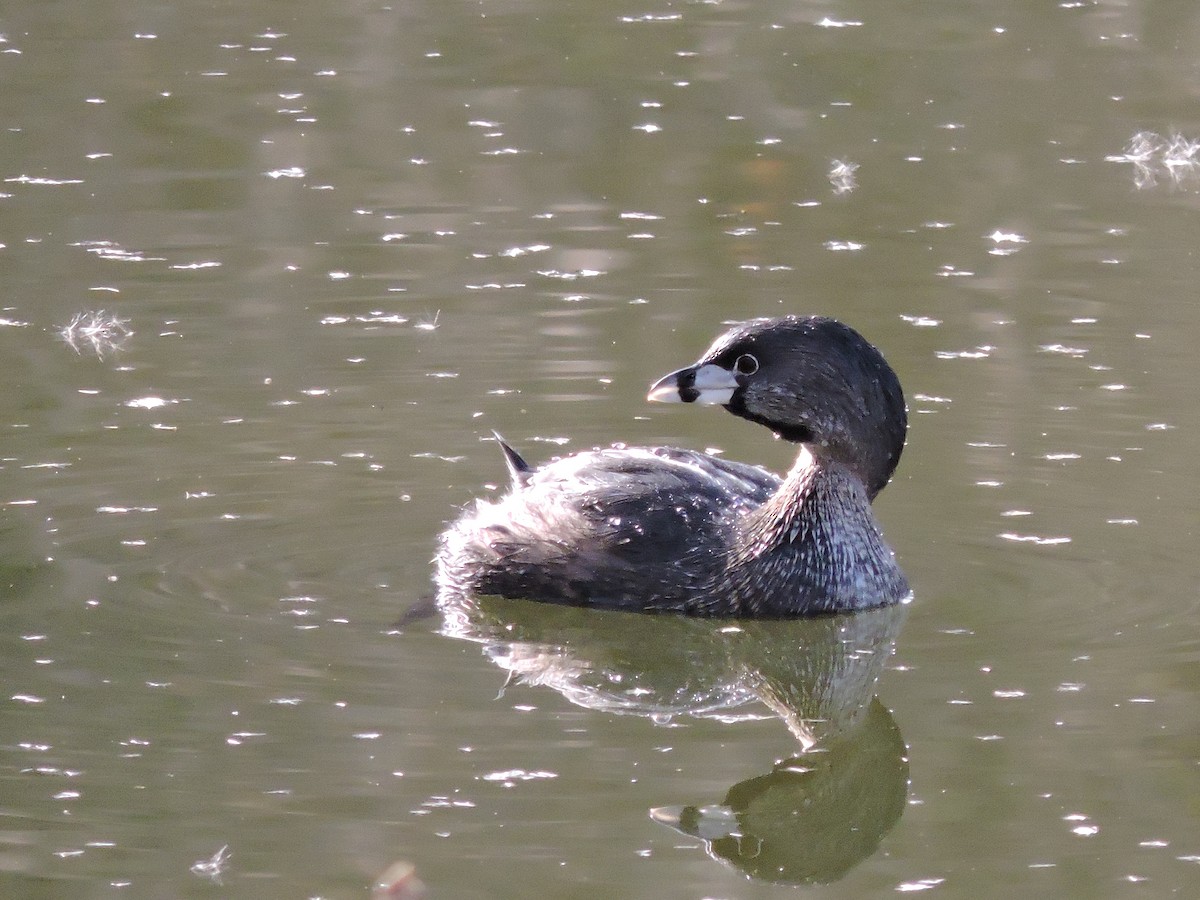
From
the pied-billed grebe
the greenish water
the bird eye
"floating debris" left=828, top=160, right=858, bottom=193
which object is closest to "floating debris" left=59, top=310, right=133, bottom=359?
the greenish water

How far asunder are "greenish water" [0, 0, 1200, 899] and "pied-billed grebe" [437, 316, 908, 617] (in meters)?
0.13

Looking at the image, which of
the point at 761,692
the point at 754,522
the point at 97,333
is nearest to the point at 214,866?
the point at 761,692

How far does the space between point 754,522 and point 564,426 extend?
1.48 m

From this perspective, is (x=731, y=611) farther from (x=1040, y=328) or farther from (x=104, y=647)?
(x=1040, y=328)

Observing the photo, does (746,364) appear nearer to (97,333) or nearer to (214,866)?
(214,866)

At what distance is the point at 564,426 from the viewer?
8.30 meters

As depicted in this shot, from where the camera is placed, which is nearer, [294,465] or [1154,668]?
[1154,668]

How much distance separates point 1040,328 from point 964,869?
456 centimetres

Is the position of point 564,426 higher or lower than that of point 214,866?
lower

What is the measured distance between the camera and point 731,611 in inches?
270

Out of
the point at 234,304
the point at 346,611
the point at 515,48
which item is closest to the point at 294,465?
the point at 346,611

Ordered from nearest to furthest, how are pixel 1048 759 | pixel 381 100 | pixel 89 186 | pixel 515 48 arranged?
pixel 1048 759
pixel 89 186
pixel 381 100
pixel 515 48

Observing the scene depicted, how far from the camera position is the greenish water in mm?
5367

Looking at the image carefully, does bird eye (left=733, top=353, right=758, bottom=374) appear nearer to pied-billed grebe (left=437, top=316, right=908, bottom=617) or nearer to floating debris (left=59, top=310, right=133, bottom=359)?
pied-billed grebe (left=437, top=316, right=908, bottom=617)
